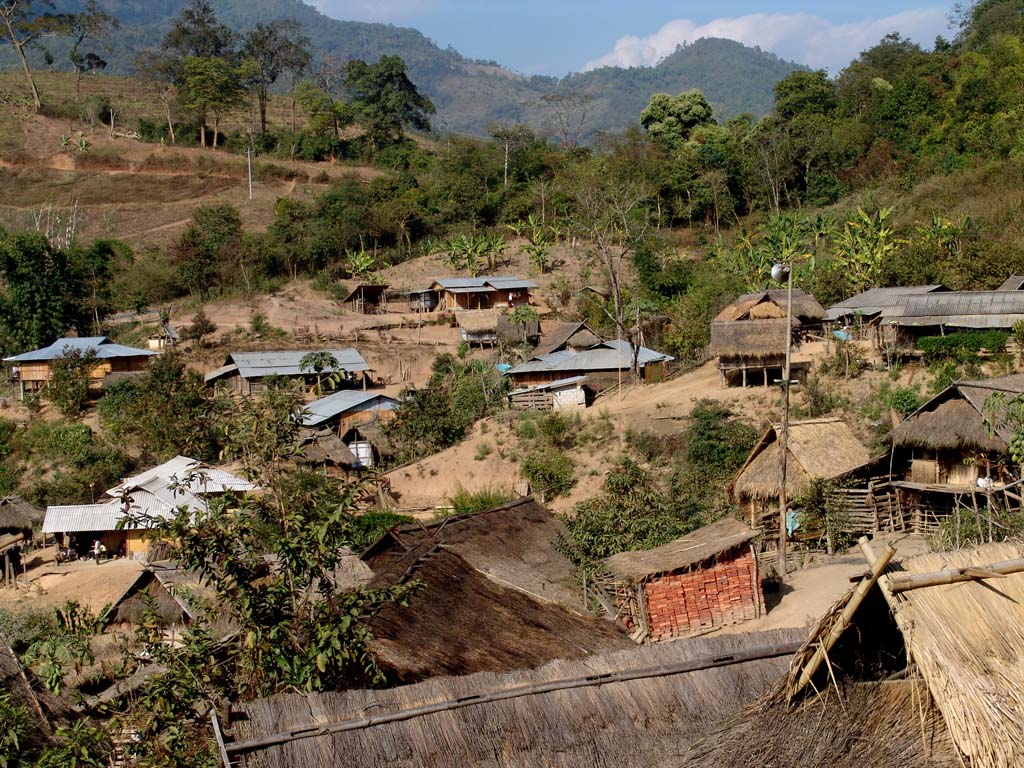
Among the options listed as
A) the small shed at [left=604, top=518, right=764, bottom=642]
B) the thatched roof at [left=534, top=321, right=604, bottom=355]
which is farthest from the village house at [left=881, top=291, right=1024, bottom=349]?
the small shed at [left=604, top=518, right=764, bottom=642]

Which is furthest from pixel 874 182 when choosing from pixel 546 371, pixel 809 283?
pixel 546 371

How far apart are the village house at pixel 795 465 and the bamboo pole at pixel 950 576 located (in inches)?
478

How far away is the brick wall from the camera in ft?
44.1

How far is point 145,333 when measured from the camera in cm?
3678

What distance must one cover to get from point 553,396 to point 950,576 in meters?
23.4

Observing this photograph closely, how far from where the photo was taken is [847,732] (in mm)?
5188

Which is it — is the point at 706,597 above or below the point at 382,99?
below

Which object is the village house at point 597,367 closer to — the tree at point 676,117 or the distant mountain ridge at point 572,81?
the tree at point 676,117

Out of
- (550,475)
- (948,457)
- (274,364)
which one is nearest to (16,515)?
(274,364)

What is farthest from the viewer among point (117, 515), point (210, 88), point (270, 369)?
point (210, 88)

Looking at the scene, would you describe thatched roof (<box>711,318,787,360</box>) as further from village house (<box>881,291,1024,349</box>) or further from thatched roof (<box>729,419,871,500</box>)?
thatched roof (<box>729,419,871,500</box>)

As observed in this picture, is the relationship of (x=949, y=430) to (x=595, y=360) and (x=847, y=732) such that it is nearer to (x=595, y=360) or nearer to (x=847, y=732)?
(x=847, y=732)

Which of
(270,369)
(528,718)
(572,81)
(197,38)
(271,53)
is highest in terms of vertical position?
(572,81)

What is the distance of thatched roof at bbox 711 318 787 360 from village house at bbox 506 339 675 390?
13.5 ft
